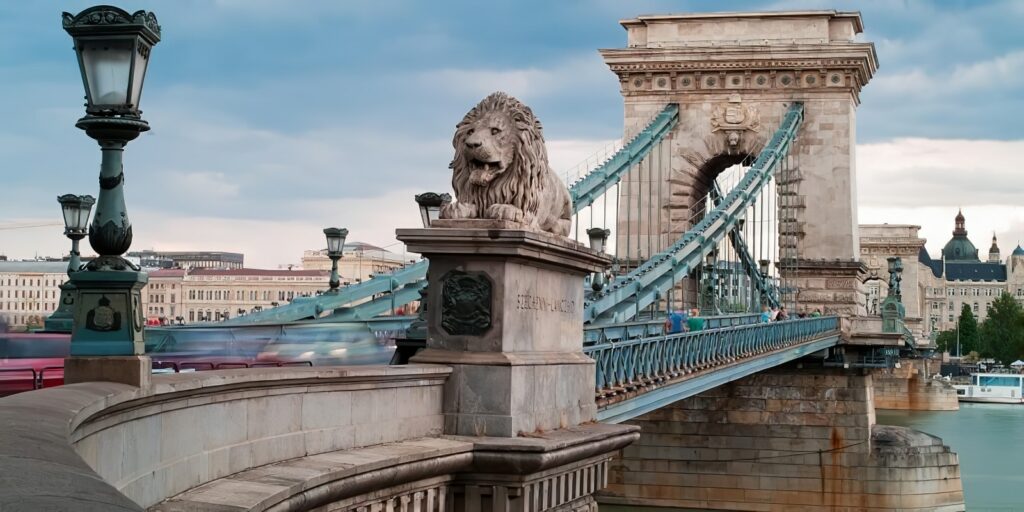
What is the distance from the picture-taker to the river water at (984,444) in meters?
50.3

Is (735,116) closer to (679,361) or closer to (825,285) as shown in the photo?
(825,285)

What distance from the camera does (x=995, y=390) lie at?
12056 centimetres

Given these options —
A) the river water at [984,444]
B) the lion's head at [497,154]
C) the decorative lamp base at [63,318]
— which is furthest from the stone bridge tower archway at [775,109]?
the lion's head at [497,154]

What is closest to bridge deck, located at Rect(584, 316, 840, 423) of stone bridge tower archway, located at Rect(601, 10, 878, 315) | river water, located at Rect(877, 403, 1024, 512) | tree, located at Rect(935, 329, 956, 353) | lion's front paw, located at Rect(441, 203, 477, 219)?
lion's front paw, located at Rect(441, 203, 477, 219)

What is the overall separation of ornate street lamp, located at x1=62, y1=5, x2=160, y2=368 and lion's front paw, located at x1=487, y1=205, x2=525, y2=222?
4002 mm

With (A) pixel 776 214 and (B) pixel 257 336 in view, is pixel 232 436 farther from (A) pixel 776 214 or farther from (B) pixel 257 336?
(A) pixel 776 214

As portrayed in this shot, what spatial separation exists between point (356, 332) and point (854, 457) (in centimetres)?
2448

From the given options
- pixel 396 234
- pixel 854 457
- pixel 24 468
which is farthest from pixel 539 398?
pixel 854 457

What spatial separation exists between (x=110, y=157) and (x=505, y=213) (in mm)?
4141

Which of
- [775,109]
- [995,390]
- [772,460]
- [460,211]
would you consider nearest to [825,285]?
[775,109]

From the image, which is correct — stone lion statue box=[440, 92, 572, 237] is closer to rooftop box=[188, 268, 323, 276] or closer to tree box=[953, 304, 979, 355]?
rooftop box=[188, 268, 323, 276]

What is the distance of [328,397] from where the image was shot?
9.02 metres

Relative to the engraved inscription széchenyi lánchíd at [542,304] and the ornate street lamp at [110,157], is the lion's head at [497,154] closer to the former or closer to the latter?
the engraved inscription széchenyi lánchíd at [542,304]

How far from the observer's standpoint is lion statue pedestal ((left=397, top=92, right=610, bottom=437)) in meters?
10.9
